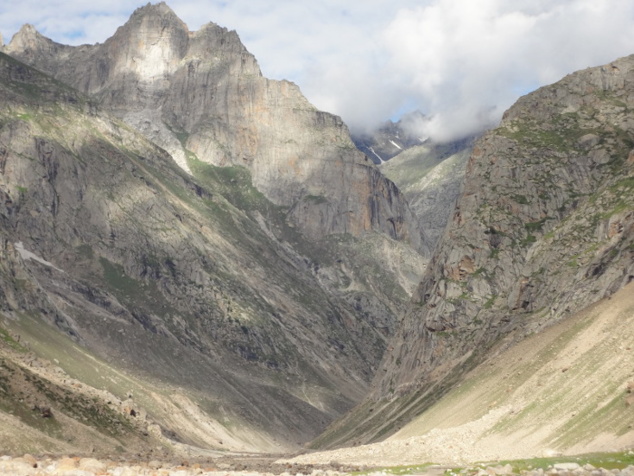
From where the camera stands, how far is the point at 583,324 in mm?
107938

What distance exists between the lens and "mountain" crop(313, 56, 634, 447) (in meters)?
140

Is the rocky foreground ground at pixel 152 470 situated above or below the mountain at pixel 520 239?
below

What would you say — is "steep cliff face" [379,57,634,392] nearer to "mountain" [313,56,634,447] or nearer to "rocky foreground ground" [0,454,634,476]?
"mountain" [313,56,634,447]

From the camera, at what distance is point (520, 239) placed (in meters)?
167

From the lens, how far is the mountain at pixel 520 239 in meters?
140

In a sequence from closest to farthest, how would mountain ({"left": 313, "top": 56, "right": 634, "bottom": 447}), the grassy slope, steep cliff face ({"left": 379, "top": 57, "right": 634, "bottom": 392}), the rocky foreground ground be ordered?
the rocky foreground ground < the grassy slope < mountain ({"left": 313, "top": 56, "right": 634, "bottom": 447}) < steep cliff face ({"left": 379, "top": 57, "right": 634, "bottom": 392})

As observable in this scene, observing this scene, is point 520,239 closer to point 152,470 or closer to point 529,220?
point 529,220

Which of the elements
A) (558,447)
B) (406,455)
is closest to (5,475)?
(558,447)

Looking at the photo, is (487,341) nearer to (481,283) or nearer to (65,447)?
(481,283)

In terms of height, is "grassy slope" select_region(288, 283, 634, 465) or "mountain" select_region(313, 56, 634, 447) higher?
"mountain" select_region(313, 56, 634, 447)

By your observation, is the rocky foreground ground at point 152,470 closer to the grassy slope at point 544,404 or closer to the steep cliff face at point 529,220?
the grassy slope at point 544,404

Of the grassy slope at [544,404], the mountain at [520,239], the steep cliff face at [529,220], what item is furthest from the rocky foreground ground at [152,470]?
the steep cliff face at [529,220]

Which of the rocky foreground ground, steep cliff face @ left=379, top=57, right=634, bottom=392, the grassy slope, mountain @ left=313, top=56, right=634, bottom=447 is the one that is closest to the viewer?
the rocky foreground ground

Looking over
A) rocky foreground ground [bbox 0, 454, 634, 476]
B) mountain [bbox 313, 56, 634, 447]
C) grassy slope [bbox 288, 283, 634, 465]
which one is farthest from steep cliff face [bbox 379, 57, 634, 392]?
rocky foreground ground [bbox 0, 454, 634, 476]
